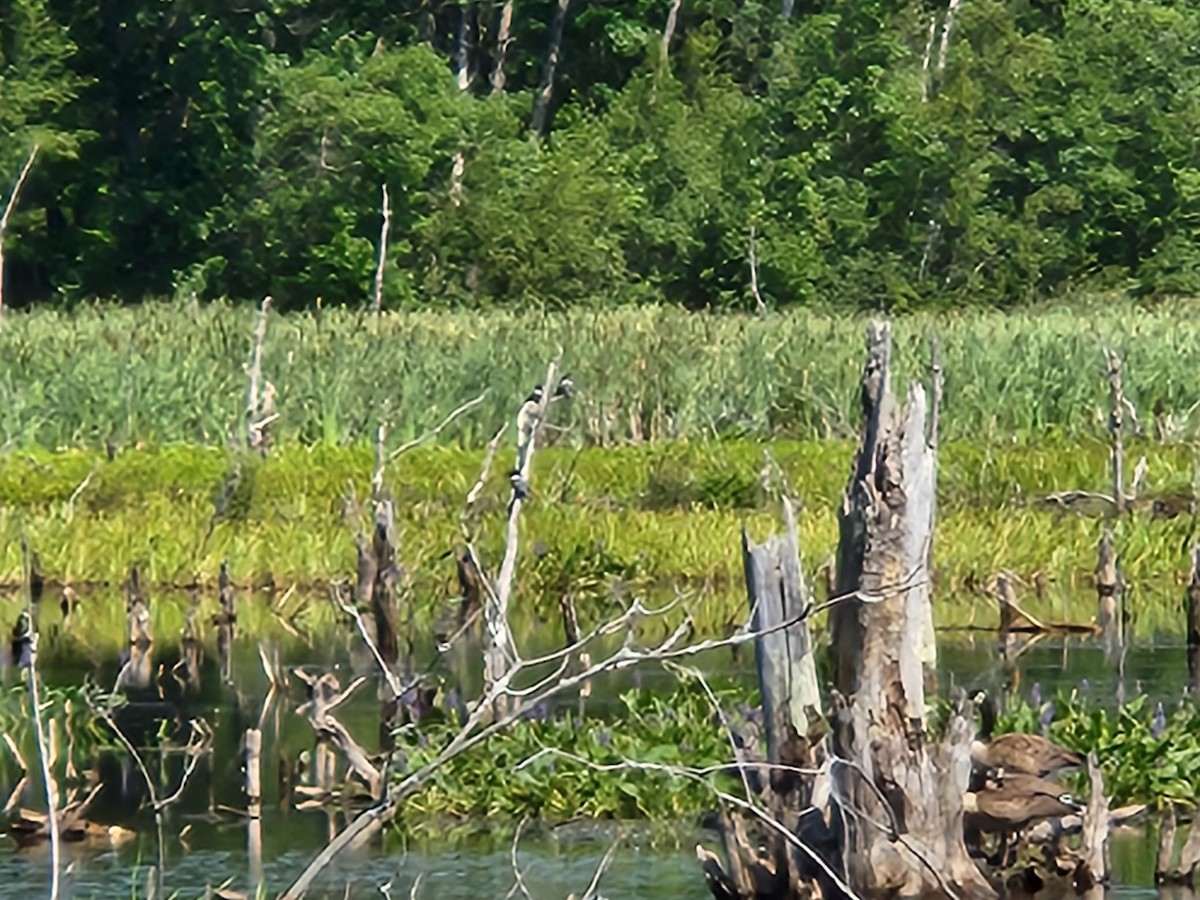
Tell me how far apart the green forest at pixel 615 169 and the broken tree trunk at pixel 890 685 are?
29.9 m

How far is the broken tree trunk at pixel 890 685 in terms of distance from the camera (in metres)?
9.46

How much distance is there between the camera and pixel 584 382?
26047 mm

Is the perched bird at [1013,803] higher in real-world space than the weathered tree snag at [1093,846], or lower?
higher

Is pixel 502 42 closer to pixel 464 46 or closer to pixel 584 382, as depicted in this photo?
pixel 464 46

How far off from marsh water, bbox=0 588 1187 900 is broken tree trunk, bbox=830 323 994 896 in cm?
122

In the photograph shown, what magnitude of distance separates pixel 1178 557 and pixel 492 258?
2239 cm

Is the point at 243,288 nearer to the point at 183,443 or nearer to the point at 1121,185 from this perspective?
the point at 1121,185

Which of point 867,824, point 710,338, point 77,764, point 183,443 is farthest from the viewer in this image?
point 710,338

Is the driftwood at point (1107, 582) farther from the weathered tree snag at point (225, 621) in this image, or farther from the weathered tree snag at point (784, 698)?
the weathered tree snag at point (784, 698)

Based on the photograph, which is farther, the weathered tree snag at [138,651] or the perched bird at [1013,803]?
the weathered tree snag at [138,651]

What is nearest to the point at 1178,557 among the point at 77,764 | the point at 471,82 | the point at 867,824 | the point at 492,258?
the point at 77,764

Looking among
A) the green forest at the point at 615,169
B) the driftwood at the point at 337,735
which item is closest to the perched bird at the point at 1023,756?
the driftwood at the point at 337,735

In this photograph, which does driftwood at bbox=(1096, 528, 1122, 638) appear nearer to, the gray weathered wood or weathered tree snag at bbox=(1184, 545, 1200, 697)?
weathered tree snag at bbox=(1184, 545, 1200, 697)

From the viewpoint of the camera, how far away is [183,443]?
2453cm
